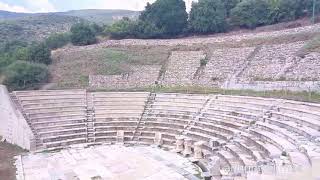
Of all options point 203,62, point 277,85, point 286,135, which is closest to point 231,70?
point 203,62

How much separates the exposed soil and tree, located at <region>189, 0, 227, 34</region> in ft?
80.4

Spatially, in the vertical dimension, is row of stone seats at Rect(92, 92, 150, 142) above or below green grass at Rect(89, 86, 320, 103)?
below

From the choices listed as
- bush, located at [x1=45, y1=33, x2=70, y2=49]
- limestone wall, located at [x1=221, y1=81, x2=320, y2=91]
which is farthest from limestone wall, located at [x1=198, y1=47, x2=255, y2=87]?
bush, located at [x1=45, y1=33, x2=70, y2=49]

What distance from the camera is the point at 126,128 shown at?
89.5 ft

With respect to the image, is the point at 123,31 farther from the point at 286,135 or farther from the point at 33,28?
the point at 33,28

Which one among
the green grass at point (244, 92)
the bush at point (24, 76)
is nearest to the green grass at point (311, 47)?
the green grass at point (244, 92)

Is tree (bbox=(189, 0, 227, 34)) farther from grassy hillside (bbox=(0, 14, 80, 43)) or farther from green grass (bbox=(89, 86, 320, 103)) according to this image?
grassy hillside (bbox=(0, 14, 80, 43))

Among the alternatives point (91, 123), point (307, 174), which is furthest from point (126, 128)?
point (307, 174)

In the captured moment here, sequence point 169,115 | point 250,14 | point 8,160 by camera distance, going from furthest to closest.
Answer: point 250,14
point 169,115
point 8,160

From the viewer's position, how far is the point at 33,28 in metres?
77.6

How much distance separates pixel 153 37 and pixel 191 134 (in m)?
21.4

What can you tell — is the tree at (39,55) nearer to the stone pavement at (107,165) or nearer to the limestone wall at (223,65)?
the limestone wall at (223,65)

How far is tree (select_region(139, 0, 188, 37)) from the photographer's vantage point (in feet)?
147

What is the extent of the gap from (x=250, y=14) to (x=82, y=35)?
55.5 feet
